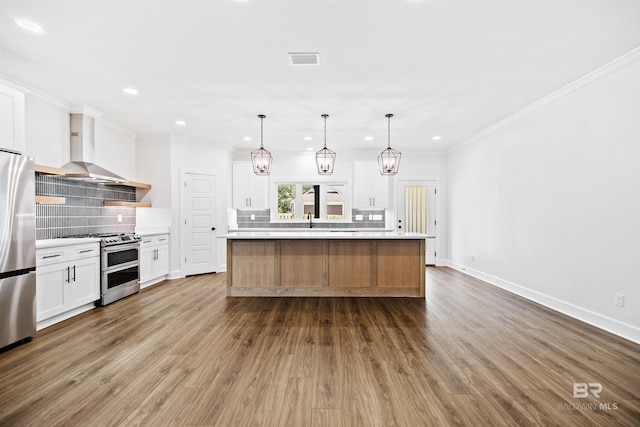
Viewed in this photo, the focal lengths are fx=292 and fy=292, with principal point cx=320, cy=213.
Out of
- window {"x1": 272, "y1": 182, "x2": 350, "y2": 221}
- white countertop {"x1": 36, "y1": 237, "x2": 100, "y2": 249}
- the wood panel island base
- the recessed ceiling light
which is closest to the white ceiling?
the recessed ceiling light

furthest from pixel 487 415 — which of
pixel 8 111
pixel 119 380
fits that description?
pixel 8 111

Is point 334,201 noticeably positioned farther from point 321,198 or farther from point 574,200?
point 574,200

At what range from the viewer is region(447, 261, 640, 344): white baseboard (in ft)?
9.57

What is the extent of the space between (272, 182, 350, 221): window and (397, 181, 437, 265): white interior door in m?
1.37

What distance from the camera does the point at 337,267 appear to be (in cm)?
443

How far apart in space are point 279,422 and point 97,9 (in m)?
3.25

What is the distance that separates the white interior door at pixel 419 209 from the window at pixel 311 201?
1367mm

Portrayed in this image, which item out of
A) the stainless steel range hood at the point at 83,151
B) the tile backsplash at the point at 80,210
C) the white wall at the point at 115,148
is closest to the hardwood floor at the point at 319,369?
the tile backsplash at the point at 80,210

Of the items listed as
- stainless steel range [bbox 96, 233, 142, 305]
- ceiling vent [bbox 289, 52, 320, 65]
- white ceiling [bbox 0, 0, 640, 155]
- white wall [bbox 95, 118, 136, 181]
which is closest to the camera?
white ceiling [bbox 0, 0, 640, 155]

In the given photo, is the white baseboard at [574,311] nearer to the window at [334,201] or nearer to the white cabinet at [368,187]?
A: the white cabinet at [368,187]

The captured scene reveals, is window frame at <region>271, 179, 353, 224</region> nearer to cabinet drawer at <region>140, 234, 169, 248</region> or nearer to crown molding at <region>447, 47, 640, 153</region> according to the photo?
cabinet drawer at <region>140, 234, 169, 248</region>

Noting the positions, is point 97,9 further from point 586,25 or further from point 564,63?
point 564,63

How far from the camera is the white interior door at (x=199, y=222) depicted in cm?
594

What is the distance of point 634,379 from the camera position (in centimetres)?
221
